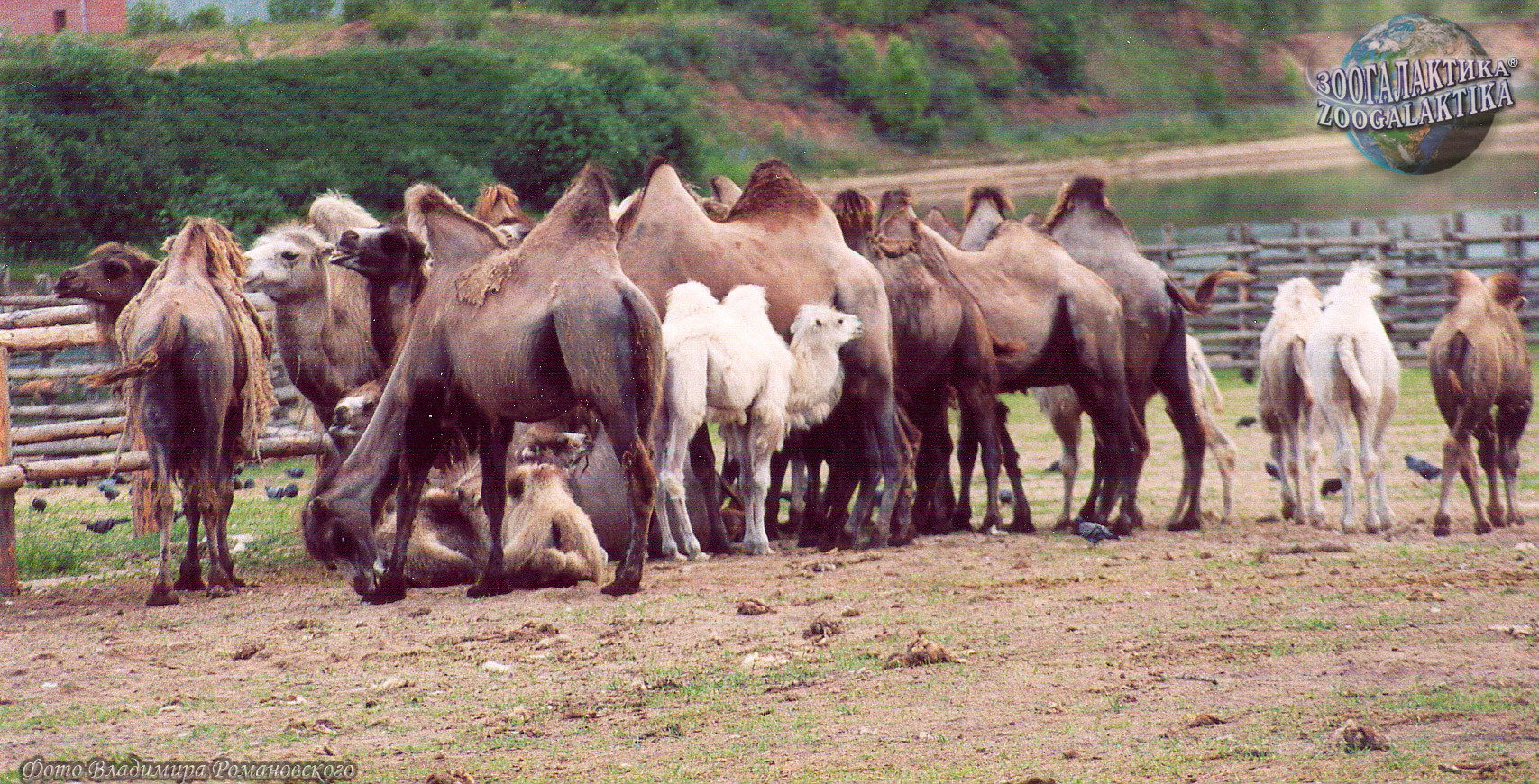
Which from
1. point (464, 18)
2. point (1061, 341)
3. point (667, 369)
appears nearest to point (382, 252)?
point (667, 369)

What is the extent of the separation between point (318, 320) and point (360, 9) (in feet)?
A: 137

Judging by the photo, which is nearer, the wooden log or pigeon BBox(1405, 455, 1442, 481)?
the wooden log

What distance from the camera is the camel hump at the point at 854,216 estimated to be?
9.83m

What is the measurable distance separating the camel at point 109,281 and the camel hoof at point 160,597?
1661mm

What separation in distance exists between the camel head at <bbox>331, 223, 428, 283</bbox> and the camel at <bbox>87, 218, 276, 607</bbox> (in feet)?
2.38

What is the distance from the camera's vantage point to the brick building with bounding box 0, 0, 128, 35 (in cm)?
1875

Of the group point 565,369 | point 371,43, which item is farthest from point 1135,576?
point 371,43

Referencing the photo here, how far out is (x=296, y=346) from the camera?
8508mm

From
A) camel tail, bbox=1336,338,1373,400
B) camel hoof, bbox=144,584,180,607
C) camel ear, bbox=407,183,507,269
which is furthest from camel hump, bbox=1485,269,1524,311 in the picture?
camel hoof, bbox=144,584,180,607

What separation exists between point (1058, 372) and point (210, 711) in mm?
6481

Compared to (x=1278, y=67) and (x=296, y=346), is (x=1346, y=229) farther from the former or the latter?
(x=296, y=346)

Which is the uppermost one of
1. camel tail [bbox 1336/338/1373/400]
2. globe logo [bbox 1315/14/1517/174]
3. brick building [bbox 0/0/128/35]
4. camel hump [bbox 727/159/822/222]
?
brick building [bbox 0/0/128/35]

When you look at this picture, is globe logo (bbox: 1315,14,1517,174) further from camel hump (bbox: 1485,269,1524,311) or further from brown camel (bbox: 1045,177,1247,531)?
brown camel (bbox: 1045,177,1247,531)

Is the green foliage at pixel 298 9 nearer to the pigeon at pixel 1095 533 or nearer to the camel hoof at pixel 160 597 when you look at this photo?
the camel hoof at pixel 160 597
